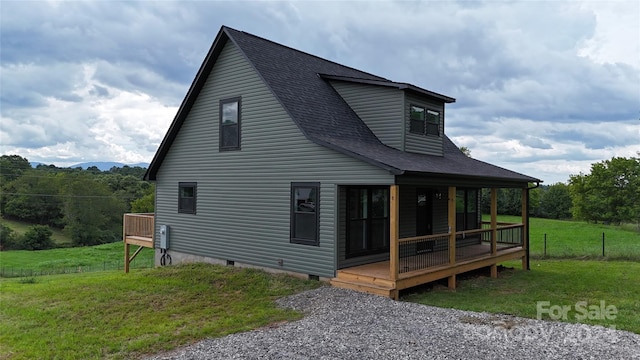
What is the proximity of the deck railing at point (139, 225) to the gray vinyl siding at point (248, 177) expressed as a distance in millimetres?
940

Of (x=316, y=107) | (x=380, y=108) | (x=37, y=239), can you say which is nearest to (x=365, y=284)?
(x=316, y=107)

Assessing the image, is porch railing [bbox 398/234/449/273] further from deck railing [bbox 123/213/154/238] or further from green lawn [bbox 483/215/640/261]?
deck railing [bbox 123/213/154/238]

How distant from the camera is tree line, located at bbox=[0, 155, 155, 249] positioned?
50.2 meters

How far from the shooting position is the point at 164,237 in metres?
14.7

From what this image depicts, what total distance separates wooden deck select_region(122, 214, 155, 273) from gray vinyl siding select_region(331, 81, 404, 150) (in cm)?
843

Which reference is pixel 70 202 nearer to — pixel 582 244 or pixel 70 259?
pixel 70 259

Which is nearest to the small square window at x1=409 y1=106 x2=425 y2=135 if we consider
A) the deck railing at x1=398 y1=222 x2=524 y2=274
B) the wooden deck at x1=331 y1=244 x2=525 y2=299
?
the deck railing at x1=398 y1=222 x2=524 y2=274

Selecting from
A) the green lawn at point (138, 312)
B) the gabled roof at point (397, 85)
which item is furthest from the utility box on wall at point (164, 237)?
the gabled roof at point (397, 85)

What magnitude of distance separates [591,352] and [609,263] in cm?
1223

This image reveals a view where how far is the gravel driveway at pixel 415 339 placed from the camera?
5.68m

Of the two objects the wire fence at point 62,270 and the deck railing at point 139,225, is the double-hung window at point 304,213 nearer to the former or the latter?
the deck railing at point 139,225

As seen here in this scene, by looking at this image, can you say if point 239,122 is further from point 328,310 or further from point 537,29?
point 537,29

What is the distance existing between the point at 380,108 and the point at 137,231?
407 inches

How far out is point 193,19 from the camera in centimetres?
1444
